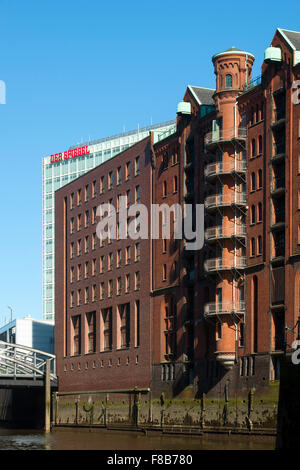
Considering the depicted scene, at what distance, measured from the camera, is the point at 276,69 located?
8988 centimetres

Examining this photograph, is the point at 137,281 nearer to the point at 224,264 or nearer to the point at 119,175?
the point at 119,175

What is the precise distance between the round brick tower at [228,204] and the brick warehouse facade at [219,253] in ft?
0.36

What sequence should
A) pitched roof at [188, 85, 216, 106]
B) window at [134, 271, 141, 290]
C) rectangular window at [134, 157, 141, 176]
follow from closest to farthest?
pitched roof at [188, 85, 216, 106] < window at [134, 271, 141, 290] < rectangular window at [134, 157, 141, 176]

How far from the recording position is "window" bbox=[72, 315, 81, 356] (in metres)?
138

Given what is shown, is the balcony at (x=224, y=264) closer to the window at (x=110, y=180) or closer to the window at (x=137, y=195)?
the window at (x=137, y=195)

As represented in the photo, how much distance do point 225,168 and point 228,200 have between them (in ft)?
10.5

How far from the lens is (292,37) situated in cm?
9069

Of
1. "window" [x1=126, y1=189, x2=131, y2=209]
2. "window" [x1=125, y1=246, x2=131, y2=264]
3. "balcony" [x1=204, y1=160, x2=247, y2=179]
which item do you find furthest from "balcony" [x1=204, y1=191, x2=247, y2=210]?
"window" [x1=125, y1=246, x2=131, y2=264]

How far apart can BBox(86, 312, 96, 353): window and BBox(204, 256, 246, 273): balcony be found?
4041cm

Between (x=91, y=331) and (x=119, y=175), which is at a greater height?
(x=119, y=175)

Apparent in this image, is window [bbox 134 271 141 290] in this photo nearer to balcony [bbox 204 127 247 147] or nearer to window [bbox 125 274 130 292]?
window [bbox 125 274 130 292]

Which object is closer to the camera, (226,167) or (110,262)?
(226,167)

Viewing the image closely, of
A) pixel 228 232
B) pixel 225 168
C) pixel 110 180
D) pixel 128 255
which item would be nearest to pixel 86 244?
pixel 110 180

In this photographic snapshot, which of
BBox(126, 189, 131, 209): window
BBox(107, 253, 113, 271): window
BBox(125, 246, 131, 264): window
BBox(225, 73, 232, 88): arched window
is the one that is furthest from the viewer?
BBox(107, 253, 113, 271): window
